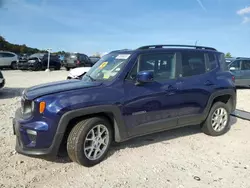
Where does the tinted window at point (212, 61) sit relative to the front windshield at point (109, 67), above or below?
above

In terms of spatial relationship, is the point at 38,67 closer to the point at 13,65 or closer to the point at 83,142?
the point at 13,65

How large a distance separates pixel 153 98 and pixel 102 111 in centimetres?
95

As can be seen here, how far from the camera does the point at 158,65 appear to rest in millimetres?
4367

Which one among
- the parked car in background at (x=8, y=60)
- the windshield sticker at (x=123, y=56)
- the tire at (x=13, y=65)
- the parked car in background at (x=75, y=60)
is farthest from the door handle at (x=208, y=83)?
the tire at (x=13, y=65)

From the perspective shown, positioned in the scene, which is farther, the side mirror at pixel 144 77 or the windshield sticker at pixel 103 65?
the windshield sticker at pixel 103 65

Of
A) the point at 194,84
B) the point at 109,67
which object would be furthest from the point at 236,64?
the point at 109,67

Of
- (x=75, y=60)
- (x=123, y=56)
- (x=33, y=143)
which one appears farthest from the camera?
(x=75, y=60)

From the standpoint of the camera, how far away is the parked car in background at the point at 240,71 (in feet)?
39.6

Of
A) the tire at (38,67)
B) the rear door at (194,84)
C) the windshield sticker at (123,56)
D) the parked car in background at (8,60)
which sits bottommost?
the rear door at (194,84)

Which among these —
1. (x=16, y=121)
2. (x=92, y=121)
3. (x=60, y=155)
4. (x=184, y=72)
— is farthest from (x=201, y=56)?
(x=16, y=121)

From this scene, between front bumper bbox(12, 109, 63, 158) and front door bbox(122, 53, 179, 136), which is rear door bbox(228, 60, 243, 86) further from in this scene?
front bumper bbox(12, 109, 63, 158)

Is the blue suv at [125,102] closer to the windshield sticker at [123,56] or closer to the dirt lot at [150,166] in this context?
the windshield sticker at [123,56]

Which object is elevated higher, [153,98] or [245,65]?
[245,65]

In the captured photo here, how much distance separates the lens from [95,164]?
3.70 metres
